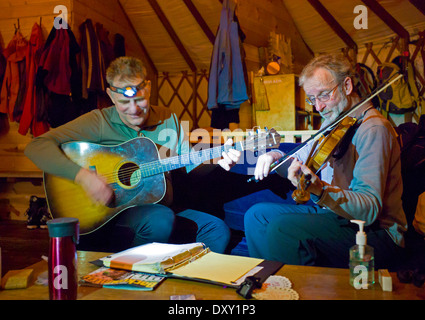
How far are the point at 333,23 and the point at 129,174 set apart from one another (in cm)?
397

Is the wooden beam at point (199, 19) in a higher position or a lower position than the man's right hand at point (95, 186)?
higher

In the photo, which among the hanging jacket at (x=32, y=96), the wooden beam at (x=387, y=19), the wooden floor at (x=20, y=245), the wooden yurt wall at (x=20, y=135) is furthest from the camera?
the wooden beam at (x=387, y=19)

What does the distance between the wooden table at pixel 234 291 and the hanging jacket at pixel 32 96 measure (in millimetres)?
2638

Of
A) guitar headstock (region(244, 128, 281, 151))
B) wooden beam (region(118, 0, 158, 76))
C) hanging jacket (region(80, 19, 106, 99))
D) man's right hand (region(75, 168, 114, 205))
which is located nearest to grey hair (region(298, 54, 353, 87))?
guitar headstock (region(244, 128, 281, 151))

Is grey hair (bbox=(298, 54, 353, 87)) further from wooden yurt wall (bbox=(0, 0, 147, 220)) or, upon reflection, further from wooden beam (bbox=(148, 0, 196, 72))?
wooden beam (bbox=(148, 0, 196, 72))

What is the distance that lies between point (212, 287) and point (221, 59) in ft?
8.47

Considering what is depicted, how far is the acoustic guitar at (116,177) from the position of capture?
1641mm

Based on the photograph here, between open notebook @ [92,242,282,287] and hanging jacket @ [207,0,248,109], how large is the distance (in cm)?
215

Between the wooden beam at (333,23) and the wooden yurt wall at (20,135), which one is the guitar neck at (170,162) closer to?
the wooden yurt wall at (20,135)

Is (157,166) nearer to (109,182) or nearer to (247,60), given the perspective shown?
(109,182)

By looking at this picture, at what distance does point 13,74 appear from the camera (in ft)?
11.1

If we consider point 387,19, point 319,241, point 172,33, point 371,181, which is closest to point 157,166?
point 319,241

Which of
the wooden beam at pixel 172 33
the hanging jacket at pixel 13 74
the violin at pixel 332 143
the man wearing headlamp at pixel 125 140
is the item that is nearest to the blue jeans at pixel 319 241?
the violin at pixel 332 143
